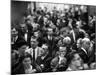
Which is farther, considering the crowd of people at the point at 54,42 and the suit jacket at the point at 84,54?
the suit jacket at the point at 84,54

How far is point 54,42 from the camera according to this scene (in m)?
1.47

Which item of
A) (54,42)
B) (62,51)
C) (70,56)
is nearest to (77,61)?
(70,56)

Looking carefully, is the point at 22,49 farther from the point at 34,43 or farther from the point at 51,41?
the point at 51,41

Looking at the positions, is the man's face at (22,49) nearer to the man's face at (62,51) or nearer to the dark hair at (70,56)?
the man's face at (62,51)

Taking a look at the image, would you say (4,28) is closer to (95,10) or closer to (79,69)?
(79,69)

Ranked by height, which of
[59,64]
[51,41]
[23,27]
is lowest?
[59,64]

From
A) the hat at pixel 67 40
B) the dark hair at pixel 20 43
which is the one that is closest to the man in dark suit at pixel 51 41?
the hat at pixel 67 40

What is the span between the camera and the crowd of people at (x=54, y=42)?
1.40 metres

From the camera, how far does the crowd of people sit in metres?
1.40

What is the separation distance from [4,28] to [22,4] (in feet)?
1.21

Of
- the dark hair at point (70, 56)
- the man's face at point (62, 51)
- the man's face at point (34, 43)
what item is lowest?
the dark hair at point (70, 56)

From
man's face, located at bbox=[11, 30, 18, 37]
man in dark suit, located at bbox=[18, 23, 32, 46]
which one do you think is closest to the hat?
man in dark suit, located at bbox=[18, 23, 32, 46]

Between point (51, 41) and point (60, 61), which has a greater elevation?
point (51, 41)

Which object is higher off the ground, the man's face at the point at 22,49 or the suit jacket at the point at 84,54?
the man's face at the point at 22,49
